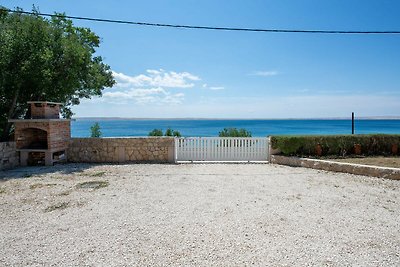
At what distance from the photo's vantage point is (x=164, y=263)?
2994 mm

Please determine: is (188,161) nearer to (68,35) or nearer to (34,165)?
(34,165)

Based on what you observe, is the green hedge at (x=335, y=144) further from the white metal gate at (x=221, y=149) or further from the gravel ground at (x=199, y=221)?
the gravel ground at (x=199, y=221)

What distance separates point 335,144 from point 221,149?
4384mm

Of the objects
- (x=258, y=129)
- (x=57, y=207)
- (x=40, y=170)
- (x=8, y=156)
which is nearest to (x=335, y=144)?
(x=57, y=207)

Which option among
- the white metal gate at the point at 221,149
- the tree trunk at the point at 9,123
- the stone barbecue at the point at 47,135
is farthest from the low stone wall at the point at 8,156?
the white metal gate at the point at 221,149

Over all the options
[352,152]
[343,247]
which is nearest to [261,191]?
[343,247]

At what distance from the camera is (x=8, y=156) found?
28.9 feet

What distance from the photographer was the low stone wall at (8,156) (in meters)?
8.56

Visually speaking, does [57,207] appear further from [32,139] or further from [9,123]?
[9,123]

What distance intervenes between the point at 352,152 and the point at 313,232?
7.54 m

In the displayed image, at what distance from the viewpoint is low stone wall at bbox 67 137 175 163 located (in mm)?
9969

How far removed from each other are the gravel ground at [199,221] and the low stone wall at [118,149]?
8.24 ft

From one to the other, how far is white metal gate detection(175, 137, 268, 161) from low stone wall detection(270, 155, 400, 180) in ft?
2.24

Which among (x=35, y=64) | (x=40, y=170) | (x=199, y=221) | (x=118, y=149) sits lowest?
(x=199, y=221)
